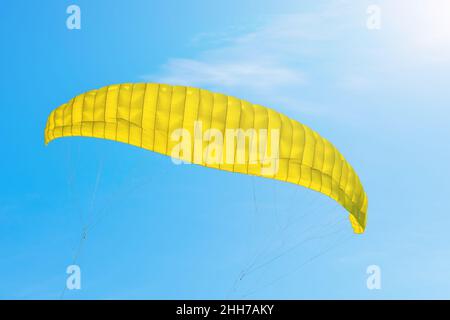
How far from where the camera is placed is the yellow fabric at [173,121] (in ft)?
82.3

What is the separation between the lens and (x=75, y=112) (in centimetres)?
2578

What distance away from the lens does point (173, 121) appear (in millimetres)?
25078

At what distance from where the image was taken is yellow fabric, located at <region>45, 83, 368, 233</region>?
25078 mm

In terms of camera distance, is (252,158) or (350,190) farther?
(350,190)

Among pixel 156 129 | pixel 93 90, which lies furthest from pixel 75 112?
pixel 156 129

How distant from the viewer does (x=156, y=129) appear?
2522 centimetres
